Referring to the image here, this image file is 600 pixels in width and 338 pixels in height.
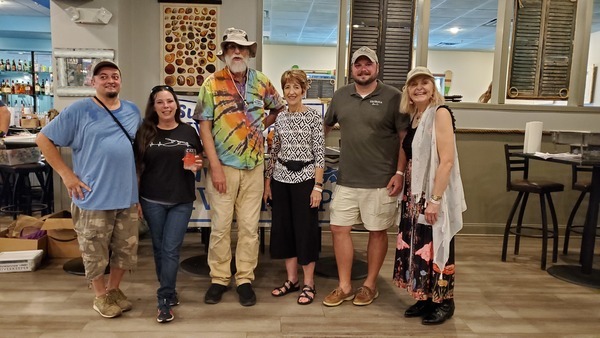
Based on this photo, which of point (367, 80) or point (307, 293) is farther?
point (307, 293)

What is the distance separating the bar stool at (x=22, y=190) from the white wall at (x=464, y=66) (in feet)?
31.8

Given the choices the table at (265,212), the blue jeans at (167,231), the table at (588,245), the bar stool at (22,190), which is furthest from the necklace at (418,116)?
the bar stool at (22,190)

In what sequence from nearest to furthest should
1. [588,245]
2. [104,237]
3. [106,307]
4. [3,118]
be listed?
[104,237] < [106,307] < [588,245] < [3,118]

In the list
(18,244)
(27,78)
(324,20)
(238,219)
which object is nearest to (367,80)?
(238,219)

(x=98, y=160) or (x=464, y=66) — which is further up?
(x=464, y=66)

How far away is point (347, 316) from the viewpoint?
2.57 meters

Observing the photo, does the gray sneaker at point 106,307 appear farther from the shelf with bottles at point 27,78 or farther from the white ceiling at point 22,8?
the shelf with bottles at point 27,78

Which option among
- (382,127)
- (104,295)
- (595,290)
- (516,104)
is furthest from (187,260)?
(516,104)

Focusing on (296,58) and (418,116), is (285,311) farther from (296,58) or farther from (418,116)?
(296,58)

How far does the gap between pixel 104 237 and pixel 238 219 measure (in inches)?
29.4

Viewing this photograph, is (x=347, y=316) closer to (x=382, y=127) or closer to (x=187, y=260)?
(x=382, y=127)

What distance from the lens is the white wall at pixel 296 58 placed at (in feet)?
37.5

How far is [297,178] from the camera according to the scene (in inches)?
104

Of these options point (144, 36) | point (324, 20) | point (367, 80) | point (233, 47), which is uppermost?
point (324, 20)
